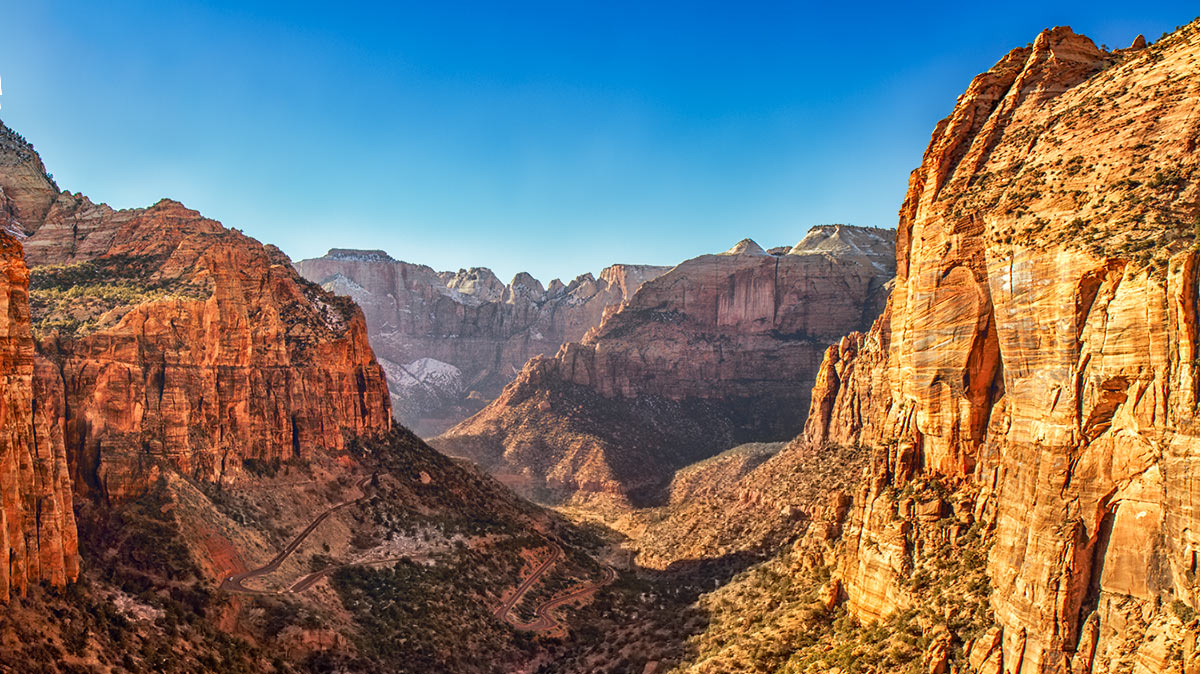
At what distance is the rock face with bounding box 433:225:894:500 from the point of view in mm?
132250

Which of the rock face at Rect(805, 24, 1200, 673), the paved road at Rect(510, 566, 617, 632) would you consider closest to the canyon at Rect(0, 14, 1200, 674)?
the rock face at Rect(805, 24, 1200, 673)

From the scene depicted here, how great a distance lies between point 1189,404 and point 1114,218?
797cm

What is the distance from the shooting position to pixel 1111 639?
2420cm

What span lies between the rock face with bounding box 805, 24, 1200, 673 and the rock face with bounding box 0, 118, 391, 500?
1842 inches

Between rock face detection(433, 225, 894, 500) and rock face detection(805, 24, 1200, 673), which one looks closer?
rock face detection(805, 24, 1200, 673)

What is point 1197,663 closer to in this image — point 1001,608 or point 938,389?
point 1001,608

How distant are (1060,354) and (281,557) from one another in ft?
170

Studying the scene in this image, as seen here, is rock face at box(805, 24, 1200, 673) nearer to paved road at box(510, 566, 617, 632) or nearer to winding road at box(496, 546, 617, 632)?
paved road at box(510, 566, 617, 632)

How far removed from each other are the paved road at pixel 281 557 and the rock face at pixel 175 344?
558 centimetres

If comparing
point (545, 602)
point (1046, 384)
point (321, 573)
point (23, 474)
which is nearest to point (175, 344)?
point (321, 573)

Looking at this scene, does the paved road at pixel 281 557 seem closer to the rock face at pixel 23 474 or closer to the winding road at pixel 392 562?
the winding road at pixel 392 562

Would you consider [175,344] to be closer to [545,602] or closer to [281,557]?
[281,557]

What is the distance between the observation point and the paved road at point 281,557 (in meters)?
51.8

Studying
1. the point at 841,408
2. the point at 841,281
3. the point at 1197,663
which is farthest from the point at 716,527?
the point at 841,281
